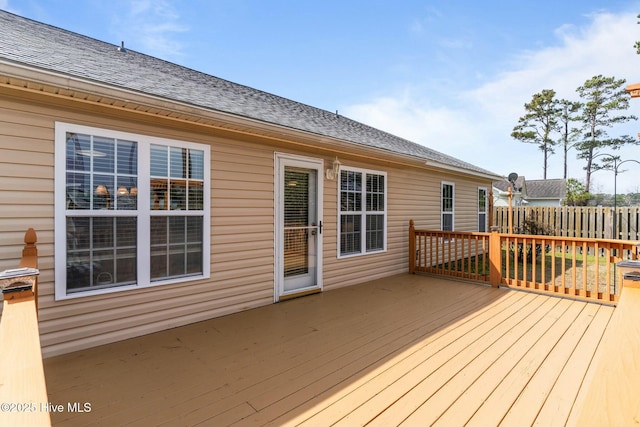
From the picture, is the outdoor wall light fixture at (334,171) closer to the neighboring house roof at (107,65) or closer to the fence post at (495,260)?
the neighboring house roof at (107,65)

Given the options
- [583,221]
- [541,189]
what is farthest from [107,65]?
[541,189]

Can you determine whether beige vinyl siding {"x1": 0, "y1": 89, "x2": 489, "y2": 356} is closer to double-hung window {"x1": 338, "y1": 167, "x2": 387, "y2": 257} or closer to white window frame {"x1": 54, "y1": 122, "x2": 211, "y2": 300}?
white window frame {"x1": 54, "y1": 122, "x2": 211, "y2": 300}

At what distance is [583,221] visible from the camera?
10.9 meters

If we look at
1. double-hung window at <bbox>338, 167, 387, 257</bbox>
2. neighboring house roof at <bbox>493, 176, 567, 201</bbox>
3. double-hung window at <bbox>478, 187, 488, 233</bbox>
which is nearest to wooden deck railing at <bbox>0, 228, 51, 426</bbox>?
double-hung window at <bbox>338, 167, 387, 257</bbox>

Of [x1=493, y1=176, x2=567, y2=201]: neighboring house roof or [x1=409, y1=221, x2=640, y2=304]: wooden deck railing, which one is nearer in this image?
[x1=409, y1=221, x2=640, y2=304]: wooden deck railing

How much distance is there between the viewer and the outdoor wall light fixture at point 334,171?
17.9ft

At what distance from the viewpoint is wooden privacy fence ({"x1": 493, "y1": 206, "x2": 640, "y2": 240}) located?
1004 cm

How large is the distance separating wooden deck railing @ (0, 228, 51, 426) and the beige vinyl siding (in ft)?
5.12

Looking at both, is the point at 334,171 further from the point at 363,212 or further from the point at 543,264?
the point at 543,264

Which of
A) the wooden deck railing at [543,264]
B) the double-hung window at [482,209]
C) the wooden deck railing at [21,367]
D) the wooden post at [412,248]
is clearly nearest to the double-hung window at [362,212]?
the wooden post at [412,248]

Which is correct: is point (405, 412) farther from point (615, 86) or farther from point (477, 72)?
point (615, 86)

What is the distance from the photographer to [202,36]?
711 centimetres

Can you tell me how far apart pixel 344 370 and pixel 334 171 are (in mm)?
3465

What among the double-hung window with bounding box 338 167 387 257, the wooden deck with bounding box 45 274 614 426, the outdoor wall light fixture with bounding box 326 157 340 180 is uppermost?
the outdoor wall light fixture with bounding box 326 157 340 180
